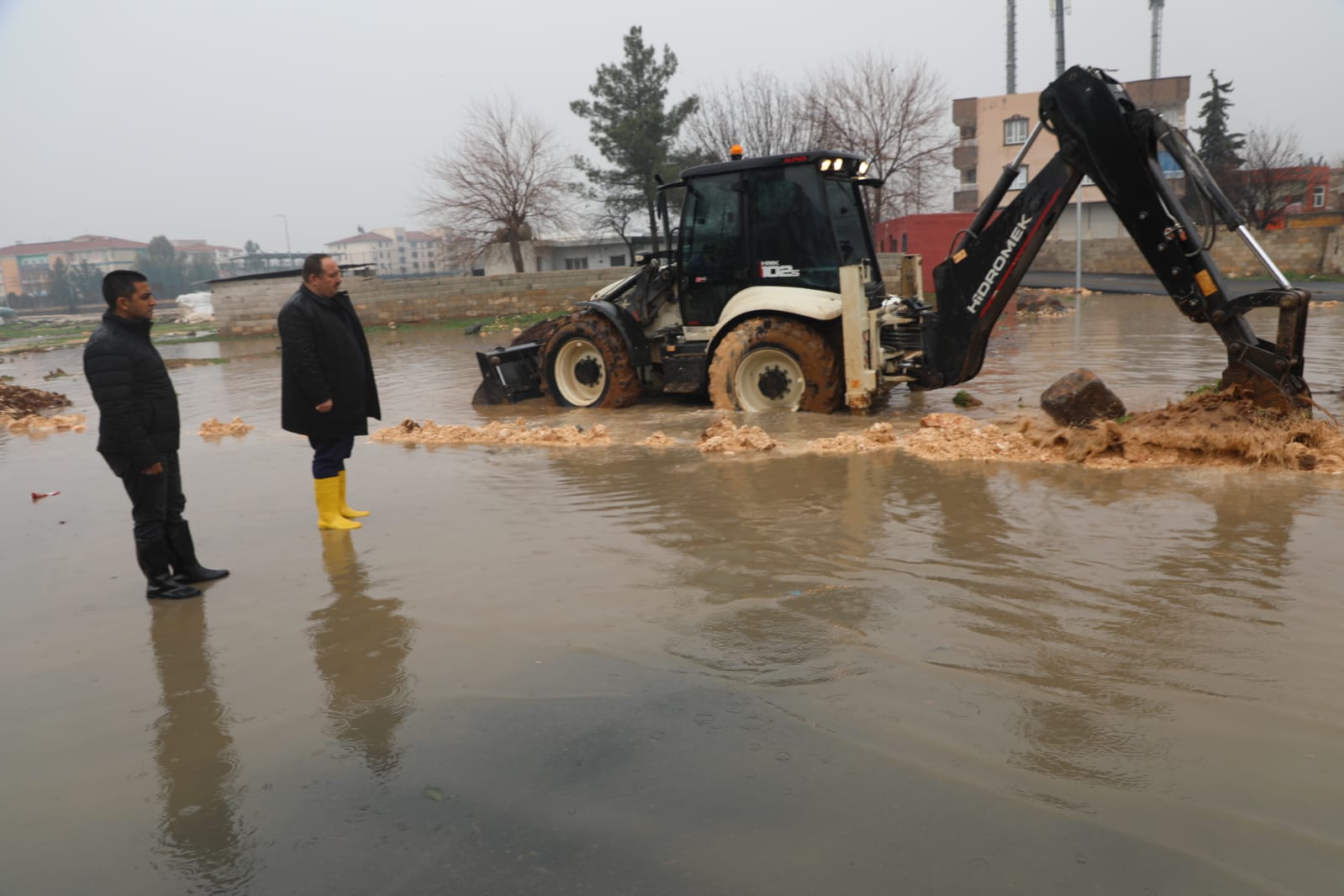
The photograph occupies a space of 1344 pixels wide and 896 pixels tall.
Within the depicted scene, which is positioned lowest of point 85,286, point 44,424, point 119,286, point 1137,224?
point 44,424

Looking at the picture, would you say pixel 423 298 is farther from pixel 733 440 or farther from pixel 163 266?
pixel 163 266

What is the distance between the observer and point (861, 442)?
26.9 ft

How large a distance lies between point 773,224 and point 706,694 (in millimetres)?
7033

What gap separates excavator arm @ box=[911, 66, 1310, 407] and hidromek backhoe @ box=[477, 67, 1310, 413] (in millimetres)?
12

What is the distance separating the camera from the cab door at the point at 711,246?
9906 millimetres

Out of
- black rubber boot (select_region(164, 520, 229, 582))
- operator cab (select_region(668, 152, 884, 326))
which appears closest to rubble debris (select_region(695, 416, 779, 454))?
operator cab (select_region(668, 152, 884, 326))

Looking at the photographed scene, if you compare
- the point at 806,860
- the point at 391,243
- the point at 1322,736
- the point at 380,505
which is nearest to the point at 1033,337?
the point at 380,505

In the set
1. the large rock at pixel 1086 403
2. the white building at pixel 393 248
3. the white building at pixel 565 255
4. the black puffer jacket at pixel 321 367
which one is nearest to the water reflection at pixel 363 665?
the black puffer jacket at pixel 321 367

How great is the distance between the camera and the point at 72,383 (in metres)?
18.3

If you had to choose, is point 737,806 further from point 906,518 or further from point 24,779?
point 906,518

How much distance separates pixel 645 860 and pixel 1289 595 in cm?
333

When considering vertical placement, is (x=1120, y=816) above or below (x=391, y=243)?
below

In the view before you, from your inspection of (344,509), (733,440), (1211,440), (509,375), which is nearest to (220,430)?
(509,375)

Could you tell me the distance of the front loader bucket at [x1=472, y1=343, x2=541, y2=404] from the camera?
11906mm
